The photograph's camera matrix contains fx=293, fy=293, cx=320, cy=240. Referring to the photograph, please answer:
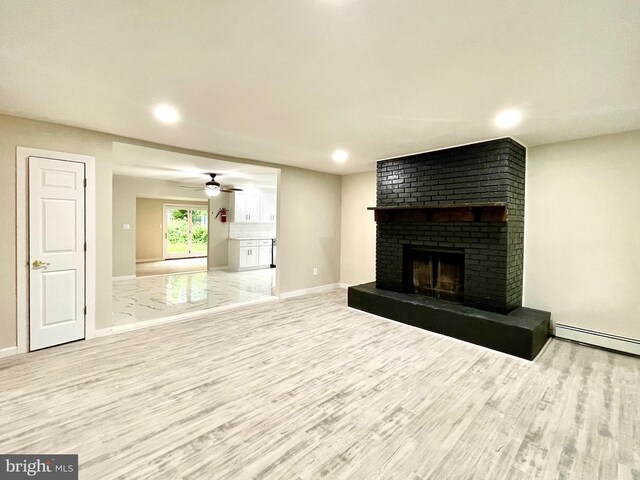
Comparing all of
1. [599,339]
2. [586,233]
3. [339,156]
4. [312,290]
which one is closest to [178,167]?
[339,156]

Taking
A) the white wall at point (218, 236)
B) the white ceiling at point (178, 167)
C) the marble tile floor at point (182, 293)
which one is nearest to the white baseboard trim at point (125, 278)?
the marble tile floor at point (182, 293)

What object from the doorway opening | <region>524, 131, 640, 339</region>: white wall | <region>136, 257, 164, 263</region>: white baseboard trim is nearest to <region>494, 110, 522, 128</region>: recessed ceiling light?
<region>524, 131, 640, 339</region>: white wall

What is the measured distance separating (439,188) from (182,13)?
3582mm

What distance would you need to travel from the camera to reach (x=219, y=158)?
473 cm

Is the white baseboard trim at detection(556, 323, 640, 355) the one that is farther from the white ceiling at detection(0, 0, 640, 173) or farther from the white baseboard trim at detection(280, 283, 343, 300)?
the white baseboard trim at detection(280, 283, 343, 300)

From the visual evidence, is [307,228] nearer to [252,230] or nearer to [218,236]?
[252,230]

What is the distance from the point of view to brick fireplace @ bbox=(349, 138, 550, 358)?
11.5ft

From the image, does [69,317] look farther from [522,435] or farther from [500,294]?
[500,294]

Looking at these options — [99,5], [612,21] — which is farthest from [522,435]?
[99,5]

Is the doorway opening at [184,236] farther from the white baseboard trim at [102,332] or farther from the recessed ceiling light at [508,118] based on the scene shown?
the recessed ceiling light at [508,118]

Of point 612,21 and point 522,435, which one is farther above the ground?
point 612,21

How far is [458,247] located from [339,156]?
2.21 metres

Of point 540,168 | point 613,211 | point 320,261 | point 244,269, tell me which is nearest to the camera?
point 613,211

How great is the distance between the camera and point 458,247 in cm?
398
